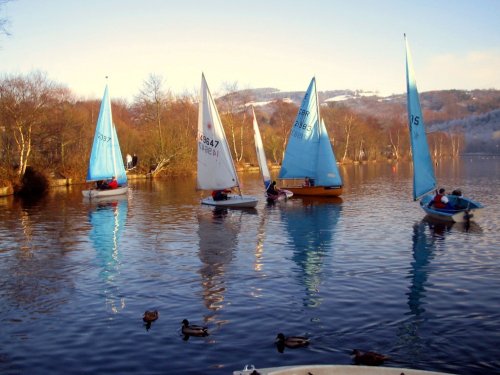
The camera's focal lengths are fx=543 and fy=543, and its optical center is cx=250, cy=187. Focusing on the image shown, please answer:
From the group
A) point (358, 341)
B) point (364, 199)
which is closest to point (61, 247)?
point (358, 341)

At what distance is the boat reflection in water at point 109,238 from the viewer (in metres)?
17.0

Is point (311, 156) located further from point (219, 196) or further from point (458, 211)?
point (458, 211)

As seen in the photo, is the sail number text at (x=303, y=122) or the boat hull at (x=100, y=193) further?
the boat hull at (x=100, y=193)

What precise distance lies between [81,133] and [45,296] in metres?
54.1

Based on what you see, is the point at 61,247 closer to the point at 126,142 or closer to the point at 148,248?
the point at 148,248

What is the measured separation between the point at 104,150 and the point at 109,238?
82.1 feet

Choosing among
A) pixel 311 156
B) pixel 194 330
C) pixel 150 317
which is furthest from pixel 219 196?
pixel 194 330

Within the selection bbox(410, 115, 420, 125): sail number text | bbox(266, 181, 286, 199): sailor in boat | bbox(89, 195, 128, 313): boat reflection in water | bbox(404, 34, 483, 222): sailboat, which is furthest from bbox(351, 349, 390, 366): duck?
bbox(266, 181, 286, 199): sailor in boat

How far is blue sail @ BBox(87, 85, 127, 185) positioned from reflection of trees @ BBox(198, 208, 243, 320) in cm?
1691

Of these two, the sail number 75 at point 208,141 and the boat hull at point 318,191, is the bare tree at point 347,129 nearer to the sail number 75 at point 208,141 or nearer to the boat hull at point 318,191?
the boat hull at point 318,191

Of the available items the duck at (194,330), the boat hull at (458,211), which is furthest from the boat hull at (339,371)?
the boat hull at (458,211)

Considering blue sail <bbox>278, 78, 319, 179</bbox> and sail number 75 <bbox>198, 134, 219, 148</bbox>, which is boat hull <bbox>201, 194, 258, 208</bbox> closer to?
sail number 75 <bbox>198, 134, 219, 148</bbox>

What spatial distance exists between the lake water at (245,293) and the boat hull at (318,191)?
479 inches

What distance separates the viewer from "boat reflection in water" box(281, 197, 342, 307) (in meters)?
18.2
